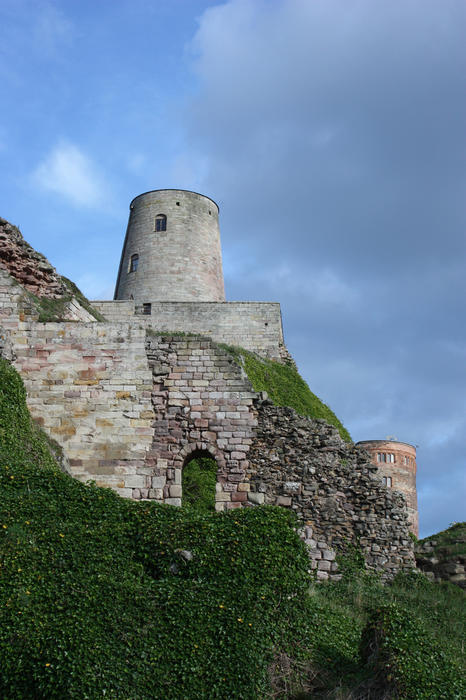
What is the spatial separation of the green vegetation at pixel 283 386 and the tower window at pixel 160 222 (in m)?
9.24

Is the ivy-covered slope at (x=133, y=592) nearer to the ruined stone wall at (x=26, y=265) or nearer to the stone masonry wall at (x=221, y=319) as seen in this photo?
the ruined stone wall at (x=26, y=265)

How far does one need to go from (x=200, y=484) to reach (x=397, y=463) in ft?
94.2

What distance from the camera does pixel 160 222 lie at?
105ft

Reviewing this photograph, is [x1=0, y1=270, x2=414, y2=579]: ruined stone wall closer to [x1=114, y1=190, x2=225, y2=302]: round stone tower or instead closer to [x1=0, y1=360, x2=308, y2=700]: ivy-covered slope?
[x1=0, y1=360, x2=308, y2=700]: ivy-covered slope

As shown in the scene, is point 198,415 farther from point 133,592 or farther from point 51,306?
point 133,592

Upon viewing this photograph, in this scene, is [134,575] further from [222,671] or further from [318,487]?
[318,487]

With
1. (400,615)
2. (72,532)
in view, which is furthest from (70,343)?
(400,615)

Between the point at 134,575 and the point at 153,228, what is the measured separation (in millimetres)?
25258

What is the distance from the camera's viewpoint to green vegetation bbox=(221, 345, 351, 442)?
2322 centimetres

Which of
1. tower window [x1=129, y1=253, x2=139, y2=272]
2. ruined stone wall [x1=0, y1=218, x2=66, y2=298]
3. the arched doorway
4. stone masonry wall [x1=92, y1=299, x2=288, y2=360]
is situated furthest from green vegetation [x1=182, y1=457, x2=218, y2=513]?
tower window [x1=129, y1=253, x2=139, y2=272]

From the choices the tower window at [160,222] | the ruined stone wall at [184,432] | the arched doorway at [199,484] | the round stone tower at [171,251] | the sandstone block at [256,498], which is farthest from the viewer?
the tower window at [160,222]

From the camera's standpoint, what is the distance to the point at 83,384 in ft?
43.9

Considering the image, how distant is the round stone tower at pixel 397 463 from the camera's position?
136 ft

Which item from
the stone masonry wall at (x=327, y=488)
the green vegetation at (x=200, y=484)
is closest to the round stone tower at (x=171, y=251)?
the green vegetation at (x=200, y=484)
